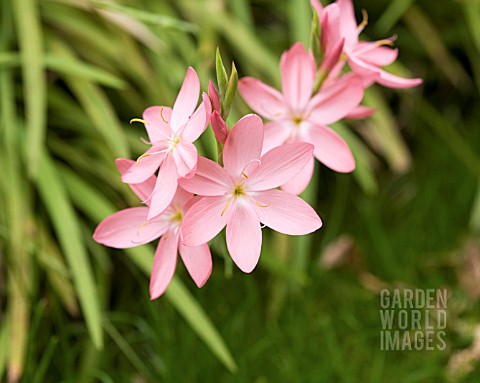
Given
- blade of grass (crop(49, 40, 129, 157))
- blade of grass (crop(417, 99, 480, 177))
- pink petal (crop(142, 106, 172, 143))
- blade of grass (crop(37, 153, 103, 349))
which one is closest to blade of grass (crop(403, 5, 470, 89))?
blade of grass (crop(417, 99, 480, 177))

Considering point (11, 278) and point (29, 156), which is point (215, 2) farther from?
point (11, 278)

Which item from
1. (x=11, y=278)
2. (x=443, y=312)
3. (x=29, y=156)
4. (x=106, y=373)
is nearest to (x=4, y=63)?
(x=29, y=156)

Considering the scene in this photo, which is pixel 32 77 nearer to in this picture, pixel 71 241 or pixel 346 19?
pixel 71 241

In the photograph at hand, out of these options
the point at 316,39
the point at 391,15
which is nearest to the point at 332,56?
the point at 316,39

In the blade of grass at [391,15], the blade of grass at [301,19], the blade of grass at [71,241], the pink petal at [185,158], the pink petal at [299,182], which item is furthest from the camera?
the blade of grass at [391,15]

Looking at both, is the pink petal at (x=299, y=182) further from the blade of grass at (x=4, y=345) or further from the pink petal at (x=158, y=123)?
the blade of grass at (x=4, y=345)

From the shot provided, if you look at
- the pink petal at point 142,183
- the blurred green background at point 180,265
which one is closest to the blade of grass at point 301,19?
the blurred green background at point 180,265
